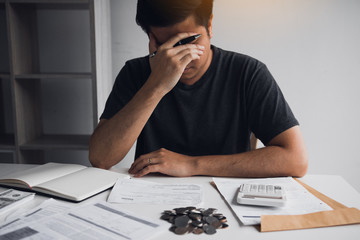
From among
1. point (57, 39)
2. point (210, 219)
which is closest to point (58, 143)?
point (57, 39)

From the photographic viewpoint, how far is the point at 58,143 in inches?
79.7

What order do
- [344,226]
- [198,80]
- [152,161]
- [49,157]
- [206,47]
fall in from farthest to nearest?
[49,157], [198,80], [206,47], [152,161], [344,226]

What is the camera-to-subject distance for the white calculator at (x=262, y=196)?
0.73 metres

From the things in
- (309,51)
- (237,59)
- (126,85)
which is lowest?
(126,85)

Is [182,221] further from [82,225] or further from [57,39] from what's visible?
[57,39]

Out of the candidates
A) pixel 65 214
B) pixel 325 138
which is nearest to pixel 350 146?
pixel 325 138

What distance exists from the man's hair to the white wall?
98cm

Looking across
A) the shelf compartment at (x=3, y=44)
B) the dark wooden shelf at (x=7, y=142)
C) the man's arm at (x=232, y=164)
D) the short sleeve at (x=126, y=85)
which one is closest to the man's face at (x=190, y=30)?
the short sleeve at (x=126, y=85)

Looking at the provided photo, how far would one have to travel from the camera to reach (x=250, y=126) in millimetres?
1276

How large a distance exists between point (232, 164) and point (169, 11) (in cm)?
57

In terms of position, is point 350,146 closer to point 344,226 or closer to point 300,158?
point 300,158

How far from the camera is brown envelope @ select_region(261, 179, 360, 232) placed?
0.66 m

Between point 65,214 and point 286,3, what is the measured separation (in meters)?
1.91

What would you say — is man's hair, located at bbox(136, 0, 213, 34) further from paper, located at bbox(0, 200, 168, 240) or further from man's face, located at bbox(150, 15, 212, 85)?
paper, located at bbox(0, 200, 168, 240)
